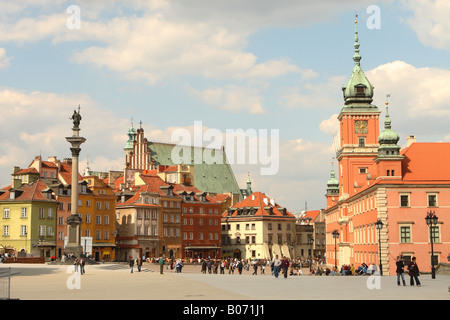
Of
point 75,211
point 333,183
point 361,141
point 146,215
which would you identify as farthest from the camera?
point 333,183

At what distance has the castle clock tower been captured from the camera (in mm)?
98312

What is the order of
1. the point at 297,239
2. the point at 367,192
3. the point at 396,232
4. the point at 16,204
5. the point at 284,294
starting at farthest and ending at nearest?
the point at 297,239, the point at 16,204, the point at 367,192, the point at 396,232, the point at 284,294

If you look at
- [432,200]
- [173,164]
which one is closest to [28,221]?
[432,200]

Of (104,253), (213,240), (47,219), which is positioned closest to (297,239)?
(213,240)

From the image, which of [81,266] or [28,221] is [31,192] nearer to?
[28,221]

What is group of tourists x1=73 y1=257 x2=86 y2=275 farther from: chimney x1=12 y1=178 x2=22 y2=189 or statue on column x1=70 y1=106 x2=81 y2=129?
chimney x1=12 y1=178 x2=22 y2=189

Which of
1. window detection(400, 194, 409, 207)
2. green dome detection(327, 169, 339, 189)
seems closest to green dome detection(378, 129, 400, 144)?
window detection(400, 194, 409, 207)

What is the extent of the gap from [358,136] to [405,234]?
33235mm

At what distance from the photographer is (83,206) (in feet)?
349

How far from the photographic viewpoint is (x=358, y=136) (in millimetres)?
99125

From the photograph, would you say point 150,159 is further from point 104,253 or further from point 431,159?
point 431,159

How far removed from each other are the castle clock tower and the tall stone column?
41.4 meters

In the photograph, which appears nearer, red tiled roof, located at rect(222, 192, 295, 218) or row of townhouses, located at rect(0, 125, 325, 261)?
row of townhouses, located at rect(0, 125, 325, 261)
